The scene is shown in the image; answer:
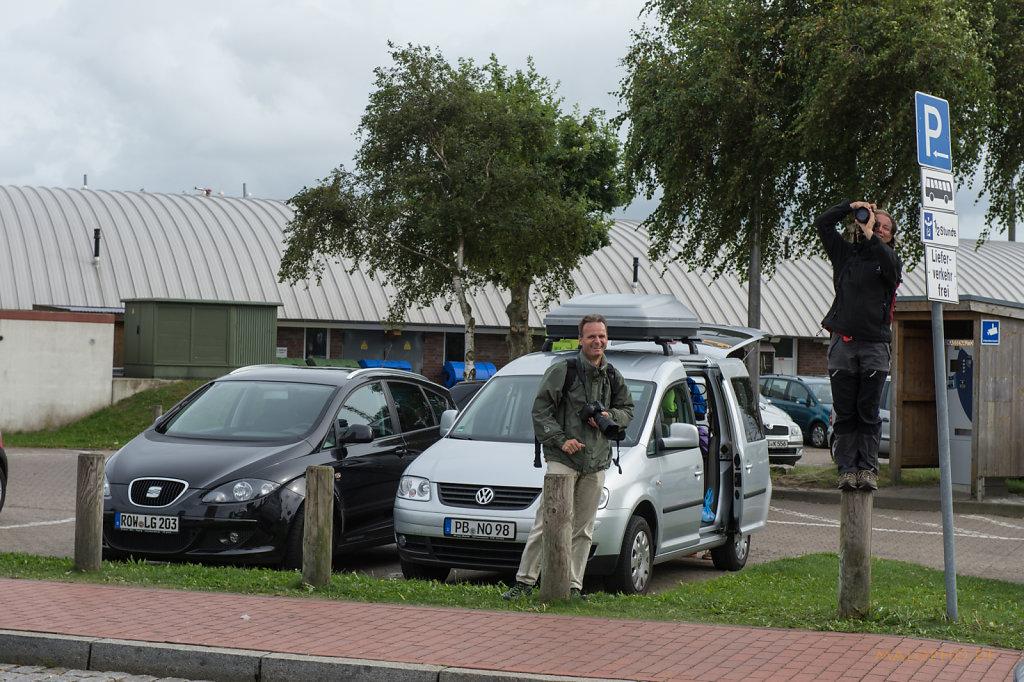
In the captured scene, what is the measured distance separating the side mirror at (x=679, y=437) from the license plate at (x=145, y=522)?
12.8ft

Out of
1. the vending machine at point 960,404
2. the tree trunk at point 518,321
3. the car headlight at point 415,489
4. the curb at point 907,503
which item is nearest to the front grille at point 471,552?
the car headlight at point 415,489

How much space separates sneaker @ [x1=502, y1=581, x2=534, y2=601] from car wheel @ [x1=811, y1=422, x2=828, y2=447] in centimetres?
2291

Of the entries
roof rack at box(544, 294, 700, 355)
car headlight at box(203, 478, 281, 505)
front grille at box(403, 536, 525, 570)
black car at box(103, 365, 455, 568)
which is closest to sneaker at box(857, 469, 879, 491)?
front grille at box(403, 536, 525, 570)

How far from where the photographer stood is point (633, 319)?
1070cm

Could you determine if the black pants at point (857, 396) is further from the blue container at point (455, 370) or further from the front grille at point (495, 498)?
the blue container at point (455, 370)

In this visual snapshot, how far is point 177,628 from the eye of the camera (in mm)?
6914

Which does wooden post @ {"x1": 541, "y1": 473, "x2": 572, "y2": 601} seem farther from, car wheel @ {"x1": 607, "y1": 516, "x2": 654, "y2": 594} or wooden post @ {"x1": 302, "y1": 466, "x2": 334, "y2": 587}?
wooden post @ {"x1": 302, "y1": 466, "x2": 334, "y2": 587}

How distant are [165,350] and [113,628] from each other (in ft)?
76.4

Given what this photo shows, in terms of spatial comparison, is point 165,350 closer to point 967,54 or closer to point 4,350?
point 4,350

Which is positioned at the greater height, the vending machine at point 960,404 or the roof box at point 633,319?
the roof box at point 633,319

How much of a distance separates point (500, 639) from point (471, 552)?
2.12 m

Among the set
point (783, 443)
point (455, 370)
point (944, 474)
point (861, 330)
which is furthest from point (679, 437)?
point (455, 370)

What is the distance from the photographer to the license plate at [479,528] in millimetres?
8656

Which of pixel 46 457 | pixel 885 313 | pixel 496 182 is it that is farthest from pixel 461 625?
pixel 496 182
